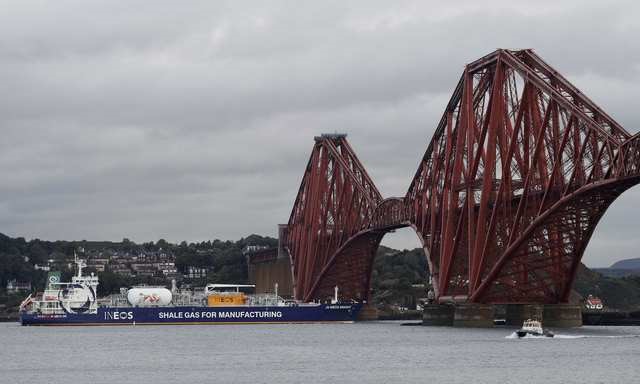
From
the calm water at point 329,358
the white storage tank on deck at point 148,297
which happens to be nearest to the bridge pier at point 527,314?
the calm water at point 329,358

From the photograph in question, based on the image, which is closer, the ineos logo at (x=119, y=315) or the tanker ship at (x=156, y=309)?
the tanker ship at (x=156, y=309)

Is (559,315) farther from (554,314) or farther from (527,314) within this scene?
(527,314)

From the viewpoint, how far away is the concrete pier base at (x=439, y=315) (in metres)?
133

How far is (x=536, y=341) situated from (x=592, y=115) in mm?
18927

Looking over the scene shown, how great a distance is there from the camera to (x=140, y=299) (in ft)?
559

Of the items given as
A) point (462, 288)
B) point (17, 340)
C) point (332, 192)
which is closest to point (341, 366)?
point (462, 288)

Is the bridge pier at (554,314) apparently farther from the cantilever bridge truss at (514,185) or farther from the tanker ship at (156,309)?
the tanker ship at (156,309)

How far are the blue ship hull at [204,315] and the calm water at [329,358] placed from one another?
34.8 meters

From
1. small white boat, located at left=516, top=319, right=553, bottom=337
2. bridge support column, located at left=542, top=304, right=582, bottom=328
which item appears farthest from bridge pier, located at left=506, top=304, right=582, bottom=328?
small white boat, located at left=516, top=319, right=553, bottom=337

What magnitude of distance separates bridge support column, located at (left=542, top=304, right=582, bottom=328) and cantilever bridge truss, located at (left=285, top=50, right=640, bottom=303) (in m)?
0.84

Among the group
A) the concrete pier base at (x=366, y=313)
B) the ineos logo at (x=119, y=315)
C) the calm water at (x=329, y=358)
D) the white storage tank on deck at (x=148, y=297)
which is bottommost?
the calm water at (x=329, y=358)

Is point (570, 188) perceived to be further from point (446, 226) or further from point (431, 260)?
point (431, 260)

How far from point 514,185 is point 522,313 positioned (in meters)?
13.8

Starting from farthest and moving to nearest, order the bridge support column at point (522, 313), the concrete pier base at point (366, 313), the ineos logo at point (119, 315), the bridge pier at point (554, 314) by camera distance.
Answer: the concrete pier base at point (366, 313)
the ineos logo at point (119, 315)
the bridge pier at point (554, 314)
the bridge support column at point (522, 313)
